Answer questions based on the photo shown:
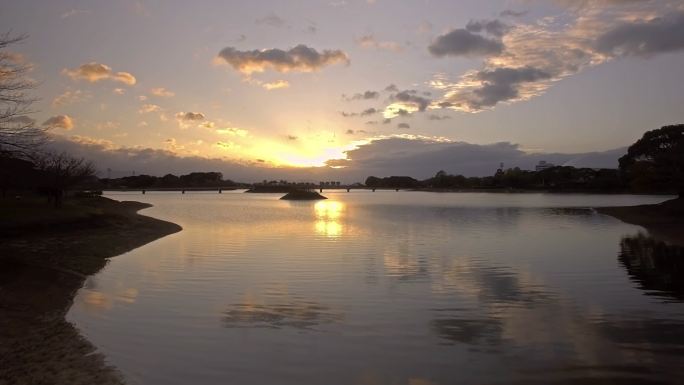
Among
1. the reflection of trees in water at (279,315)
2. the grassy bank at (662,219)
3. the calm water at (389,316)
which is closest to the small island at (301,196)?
the grassy bank at (662,219)

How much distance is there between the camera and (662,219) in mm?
50781

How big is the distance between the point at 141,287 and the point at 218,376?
10.1m

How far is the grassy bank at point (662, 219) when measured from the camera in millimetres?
36766

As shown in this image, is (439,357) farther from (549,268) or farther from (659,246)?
(659,246)

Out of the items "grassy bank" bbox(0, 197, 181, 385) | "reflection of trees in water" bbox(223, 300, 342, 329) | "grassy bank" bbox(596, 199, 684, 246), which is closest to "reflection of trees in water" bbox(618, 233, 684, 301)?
"grassy bank" bbox(596, 199, 684, 246)

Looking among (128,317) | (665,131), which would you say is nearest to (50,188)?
(128,317)

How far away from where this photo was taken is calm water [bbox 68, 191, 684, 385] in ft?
32.0

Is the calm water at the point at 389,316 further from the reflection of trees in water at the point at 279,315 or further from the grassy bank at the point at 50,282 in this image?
the grassy bank at the point at 50,282

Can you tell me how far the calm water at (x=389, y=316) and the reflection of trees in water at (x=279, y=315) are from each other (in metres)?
0.06

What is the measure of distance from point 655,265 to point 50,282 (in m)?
25.2

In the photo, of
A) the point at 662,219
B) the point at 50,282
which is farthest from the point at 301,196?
the point at 50,282

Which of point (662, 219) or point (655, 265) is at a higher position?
point (662, 219)

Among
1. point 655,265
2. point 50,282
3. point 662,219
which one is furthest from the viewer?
point 662,219

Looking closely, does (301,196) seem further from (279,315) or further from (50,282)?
(279,315)
